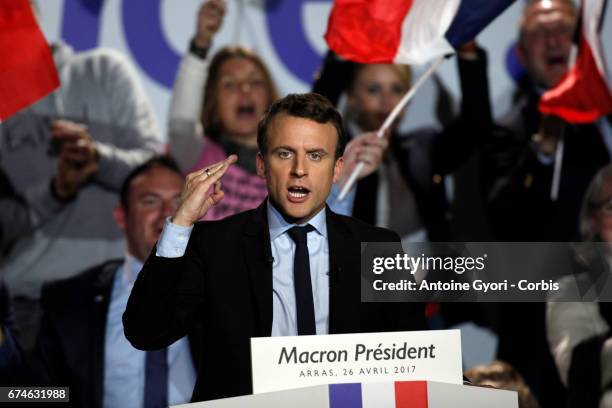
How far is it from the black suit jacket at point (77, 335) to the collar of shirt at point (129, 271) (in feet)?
0.17

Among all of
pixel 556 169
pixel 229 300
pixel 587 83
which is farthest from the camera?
pixel 556 169

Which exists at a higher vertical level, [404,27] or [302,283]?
[404,27]

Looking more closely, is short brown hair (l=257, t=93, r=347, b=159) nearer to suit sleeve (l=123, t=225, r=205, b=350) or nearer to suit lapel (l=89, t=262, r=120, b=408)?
suit sleeve (l=123, t=225, r=205, b=350)

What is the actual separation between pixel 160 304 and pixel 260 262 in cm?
29

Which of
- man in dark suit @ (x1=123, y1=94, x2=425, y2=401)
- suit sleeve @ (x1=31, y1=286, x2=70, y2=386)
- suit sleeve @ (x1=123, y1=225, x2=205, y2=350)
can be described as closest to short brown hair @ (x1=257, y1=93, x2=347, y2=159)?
man in dark suit @ (x1=123, y1=94, x2=425, y2=401)

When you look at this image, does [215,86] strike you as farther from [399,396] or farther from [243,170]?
[399,396]

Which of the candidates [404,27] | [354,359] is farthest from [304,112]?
[404,27]

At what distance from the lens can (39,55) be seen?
3646 millimetres

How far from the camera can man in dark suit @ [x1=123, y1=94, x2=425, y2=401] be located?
2.16 metres

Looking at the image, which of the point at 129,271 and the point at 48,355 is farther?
the point at 129,271

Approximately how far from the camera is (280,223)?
2.35m

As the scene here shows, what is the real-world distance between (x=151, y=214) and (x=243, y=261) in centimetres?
253

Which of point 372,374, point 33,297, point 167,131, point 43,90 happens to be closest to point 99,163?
point 167,131

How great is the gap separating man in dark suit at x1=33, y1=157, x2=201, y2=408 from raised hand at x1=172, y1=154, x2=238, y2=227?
217 centimetres
